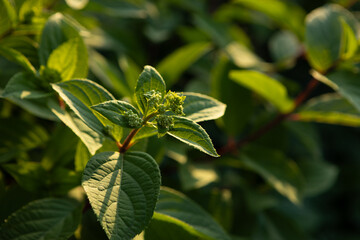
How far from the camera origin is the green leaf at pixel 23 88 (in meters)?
0.71

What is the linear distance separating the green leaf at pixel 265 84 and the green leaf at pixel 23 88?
0.57 meters

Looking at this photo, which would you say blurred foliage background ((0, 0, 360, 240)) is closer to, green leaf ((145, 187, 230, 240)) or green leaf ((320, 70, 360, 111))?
green leaf ((145, 187, 230, 240))

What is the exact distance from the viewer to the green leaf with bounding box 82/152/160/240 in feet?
1.84

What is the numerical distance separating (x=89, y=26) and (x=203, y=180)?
675 mm

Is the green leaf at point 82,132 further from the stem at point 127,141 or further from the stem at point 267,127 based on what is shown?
the stem at point 267,127

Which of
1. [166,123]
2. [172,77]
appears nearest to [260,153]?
[172,77]

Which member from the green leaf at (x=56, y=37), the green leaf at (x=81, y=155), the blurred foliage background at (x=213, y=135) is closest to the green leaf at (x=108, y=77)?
the blurred foliage background at (x=213, y=135)

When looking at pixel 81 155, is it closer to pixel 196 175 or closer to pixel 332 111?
pixel 196 175

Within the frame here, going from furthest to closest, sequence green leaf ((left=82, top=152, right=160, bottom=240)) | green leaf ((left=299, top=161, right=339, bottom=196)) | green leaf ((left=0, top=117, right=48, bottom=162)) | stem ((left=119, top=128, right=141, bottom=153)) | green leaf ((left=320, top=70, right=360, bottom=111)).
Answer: green leaf ((left=299, top=161, right=339, bottom=196)), green leaf ((left=320, top=70, right=360, bottom=111)), green leaf ((left=0, top=117, right=48, bottom=162)), stem ((left=119, top=128, right=141, bottom=153)), green leaf ((left=82, top=152, right=160, bottom=240))

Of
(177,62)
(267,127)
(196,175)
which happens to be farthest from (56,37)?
(267,127)

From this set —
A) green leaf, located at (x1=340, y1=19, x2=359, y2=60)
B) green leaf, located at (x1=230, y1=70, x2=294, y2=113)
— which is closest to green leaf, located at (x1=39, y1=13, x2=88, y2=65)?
green leaf, located at (x1=230, y1=70, x2=294, y2=113)

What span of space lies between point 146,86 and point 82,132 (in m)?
0.16

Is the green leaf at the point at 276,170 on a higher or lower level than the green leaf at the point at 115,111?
lower

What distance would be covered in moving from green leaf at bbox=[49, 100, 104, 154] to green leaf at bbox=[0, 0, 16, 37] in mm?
273
